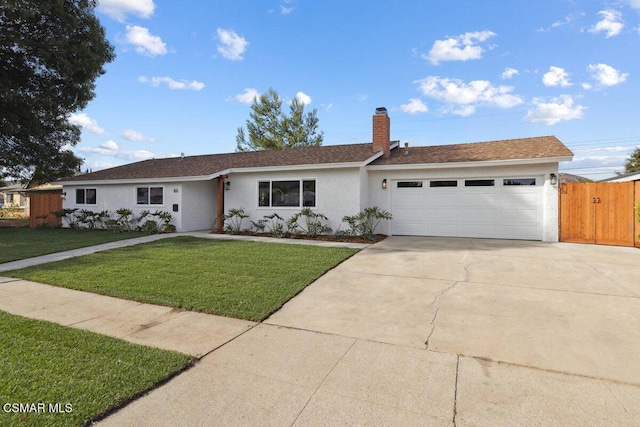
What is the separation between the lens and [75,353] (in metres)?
3.30

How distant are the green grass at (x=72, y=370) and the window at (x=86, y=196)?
48.8 feet

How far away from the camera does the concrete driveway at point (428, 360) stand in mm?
2494

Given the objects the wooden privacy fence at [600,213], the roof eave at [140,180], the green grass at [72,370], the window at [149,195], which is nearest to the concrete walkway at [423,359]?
the green grass at [72,370]

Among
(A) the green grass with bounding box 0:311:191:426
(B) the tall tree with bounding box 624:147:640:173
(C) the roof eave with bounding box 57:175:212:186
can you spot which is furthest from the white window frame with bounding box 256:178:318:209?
(B) the tall tree with bounding box 624:147:640:173

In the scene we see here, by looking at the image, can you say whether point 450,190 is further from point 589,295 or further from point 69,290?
point 69,290

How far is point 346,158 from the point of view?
12.5 metres

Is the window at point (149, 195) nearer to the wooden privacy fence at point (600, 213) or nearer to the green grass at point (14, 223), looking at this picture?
the green grass at point (14, 223)

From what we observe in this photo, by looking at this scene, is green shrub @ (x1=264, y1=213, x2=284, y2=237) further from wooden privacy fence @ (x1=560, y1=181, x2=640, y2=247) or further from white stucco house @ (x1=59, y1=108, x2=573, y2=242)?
wooden privacy fence @ (x1=560, y1=181, x2=640, y2=247)

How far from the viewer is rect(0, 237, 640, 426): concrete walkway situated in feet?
8.18

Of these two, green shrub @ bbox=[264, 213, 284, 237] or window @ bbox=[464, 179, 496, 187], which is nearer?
window @ bbox=[464, 179, 496, 187]

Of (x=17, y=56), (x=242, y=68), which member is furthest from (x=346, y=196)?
(x=17, y=56)

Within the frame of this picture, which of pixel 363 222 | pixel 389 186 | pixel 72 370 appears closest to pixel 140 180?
pixel 363 222

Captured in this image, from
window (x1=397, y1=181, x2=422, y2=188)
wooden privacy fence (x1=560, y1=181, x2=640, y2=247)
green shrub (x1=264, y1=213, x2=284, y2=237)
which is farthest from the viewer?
green shrub (x1=264, y1=213, x2=284, y2=237)

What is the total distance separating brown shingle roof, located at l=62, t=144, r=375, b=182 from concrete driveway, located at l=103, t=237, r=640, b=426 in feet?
25.1
